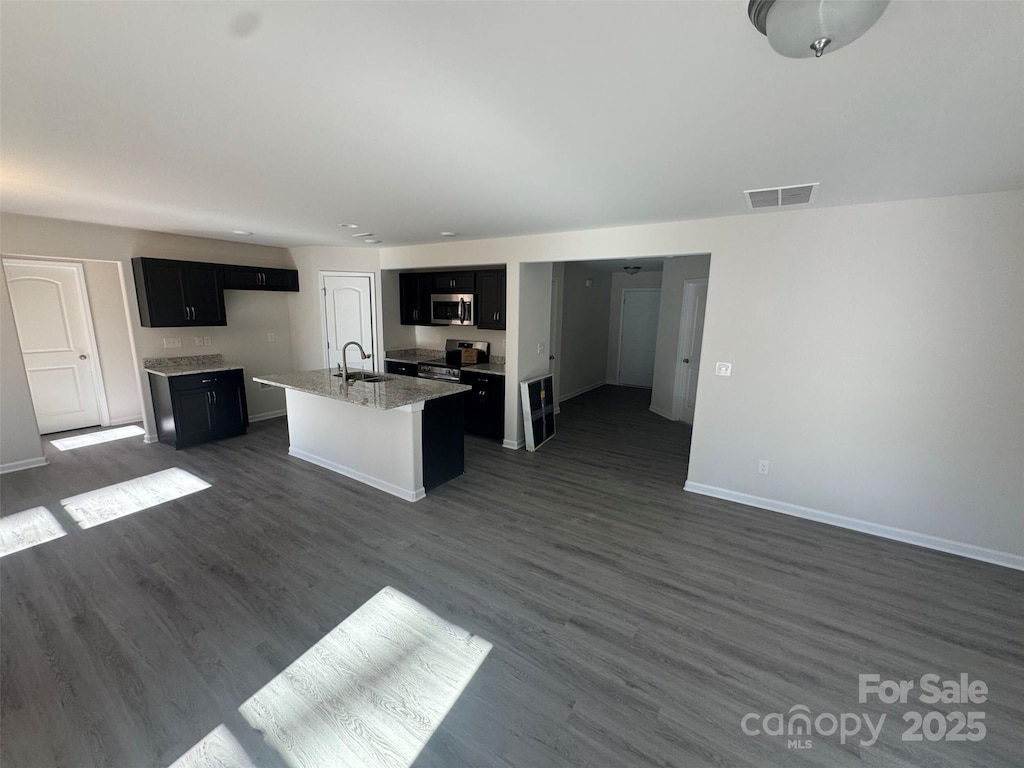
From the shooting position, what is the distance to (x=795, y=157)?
1.92m

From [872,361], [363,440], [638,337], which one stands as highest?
[872,361]

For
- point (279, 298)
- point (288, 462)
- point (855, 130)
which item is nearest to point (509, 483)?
point (288, 462)

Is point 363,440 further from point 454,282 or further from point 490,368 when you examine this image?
point 454,282

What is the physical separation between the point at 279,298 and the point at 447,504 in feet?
14.1

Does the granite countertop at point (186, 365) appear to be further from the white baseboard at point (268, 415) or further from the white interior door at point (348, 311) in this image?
the white interior door at point (348, 311)

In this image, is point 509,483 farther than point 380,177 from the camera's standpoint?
Yes

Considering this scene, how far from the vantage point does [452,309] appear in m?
5.39

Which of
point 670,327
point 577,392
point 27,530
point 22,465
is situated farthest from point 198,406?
point 670,327

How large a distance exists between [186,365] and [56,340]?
1.57m

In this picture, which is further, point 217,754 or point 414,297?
point 414,297

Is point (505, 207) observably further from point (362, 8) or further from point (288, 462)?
point (288, 462)

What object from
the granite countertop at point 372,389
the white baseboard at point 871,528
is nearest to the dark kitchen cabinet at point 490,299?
the granite countertop at point 372,389

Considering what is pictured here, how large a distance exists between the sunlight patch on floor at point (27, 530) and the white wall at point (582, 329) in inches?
221

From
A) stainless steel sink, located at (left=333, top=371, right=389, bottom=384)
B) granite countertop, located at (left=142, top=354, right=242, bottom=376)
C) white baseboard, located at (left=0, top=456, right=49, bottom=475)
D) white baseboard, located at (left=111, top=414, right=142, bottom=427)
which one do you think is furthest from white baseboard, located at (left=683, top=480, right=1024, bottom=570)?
white baseboard, located at (left=111, top=414, right=142, bottom=427)
